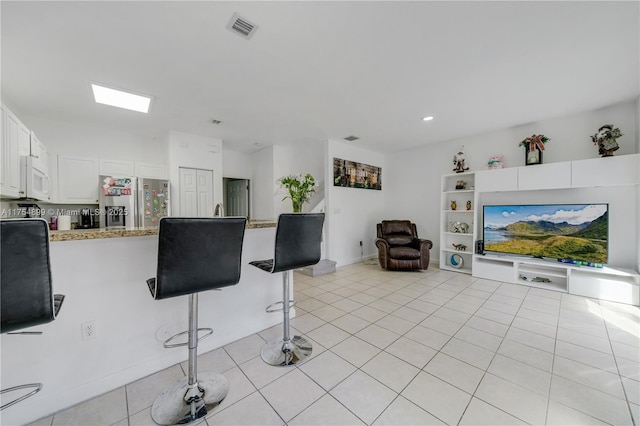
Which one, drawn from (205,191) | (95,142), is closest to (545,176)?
(205,191)

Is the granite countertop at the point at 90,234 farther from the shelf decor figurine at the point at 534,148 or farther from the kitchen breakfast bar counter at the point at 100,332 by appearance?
the shelf decor figurine at the point at 534,148

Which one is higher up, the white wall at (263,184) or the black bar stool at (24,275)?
the white wall at (263,184)

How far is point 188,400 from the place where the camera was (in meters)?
1.46

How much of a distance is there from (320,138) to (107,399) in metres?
4.44

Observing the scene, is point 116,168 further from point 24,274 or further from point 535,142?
point 535,142

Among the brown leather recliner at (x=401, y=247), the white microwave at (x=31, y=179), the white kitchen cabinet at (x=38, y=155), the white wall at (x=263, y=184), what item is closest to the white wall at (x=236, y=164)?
the white wall at (x=263, y=184)

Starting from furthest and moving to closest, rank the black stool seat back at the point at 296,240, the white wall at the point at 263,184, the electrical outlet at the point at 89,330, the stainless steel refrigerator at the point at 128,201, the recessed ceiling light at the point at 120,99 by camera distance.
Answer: the white wall at the point at 263,184, the stainless steel refrigerator at the point at 128,201, the recessed ceiling light at the point at 120,99, the black stool seat back at the point at 296,240, the electrical outlet at the point at 89,330

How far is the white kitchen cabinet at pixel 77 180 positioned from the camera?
3.67 meters

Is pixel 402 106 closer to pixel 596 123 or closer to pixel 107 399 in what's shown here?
pixel 596 123

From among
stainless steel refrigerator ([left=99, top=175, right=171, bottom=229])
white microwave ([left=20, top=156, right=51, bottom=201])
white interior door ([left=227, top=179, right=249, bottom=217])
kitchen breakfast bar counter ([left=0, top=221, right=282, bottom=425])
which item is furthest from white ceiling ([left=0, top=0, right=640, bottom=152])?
white interior door ([left=227, top=179, right=249, bottom=217])

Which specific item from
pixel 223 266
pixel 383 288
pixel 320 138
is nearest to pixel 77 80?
pixel 223 266

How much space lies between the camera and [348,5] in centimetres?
164

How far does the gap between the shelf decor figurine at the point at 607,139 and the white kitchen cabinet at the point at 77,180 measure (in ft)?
24.8

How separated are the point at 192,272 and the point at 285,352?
1108mm
